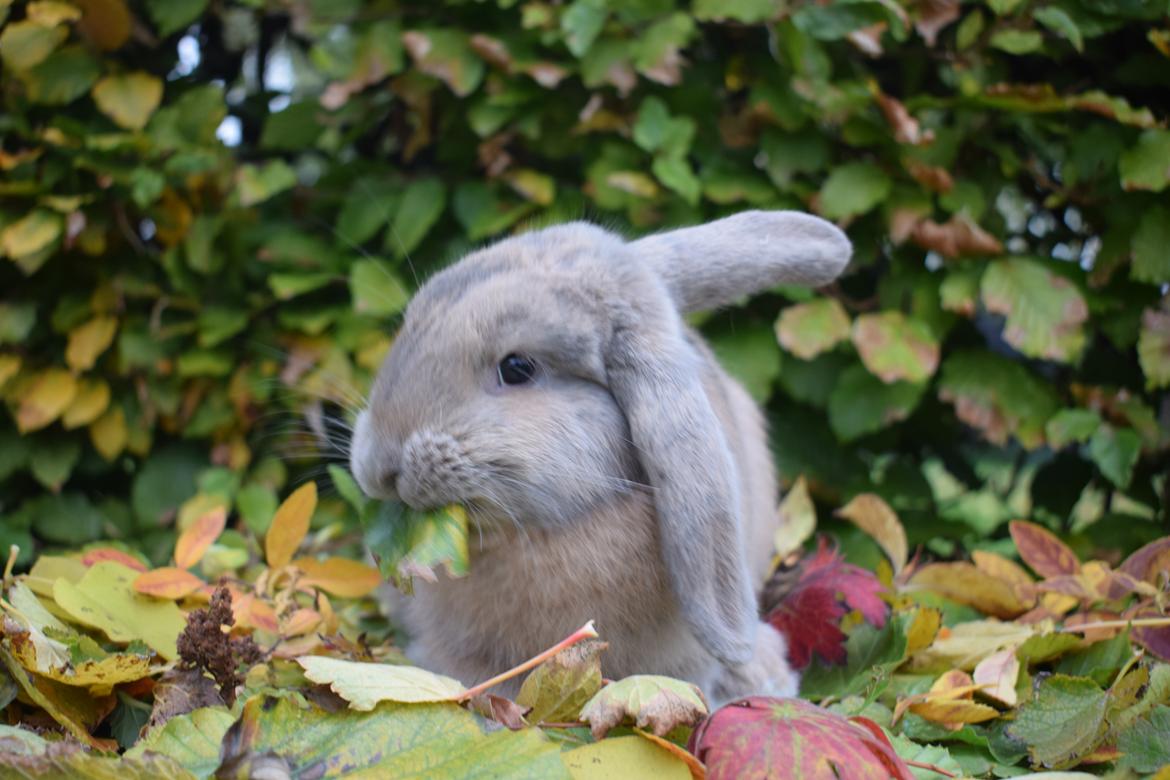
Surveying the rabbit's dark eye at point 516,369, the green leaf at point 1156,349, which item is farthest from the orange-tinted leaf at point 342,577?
the green leaf at point 1156,349

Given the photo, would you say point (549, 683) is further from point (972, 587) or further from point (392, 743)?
point (972, 587)

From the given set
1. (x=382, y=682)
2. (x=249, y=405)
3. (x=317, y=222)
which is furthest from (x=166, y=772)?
(x=317, y=222)

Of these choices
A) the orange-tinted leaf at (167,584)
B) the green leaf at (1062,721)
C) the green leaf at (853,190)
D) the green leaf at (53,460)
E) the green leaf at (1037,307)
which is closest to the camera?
the green leaf at (1062,721)

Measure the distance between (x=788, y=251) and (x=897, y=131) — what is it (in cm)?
79

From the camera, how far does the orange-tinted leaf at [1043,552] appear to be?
233 centimetres

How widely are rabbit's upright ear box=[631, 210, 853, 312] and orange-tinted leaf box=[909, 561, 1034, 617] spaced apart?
787 millimetres

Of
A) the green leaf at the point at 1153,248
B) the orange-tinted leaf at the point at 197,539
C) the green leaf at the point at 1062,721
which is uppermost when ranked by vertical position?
the green leaf at the point at 1153,248

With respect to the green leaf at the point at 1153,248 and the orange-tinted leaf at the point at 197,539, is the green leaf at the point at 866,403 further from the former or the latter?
the orange-tinted leaf at the point at 197,539

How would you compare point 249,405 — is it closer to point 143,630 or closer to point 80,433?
point 80,433

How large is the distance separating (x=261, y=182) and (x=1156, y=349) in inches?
97.8

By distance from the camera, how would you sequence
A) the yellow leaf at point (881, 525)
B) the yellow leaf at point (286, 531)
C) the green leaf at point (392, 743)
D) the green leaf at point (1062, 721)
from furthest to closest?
the yellow leaf at point (881, 525)
the yellow leaf at point (286, 531)
the green leaf at point (1062, 721)
the green leaf at point (392, 743)

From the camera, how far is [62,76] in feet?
9.39

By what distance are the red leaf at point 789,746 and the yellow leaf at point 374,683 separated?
0.41 meters

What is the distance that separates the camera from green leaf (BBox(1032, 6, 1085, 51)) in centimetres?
255
